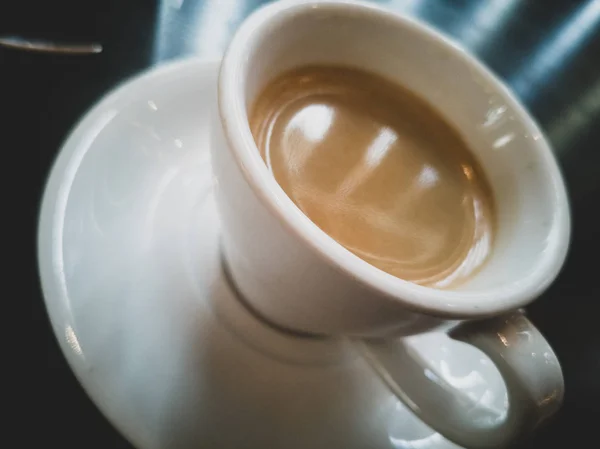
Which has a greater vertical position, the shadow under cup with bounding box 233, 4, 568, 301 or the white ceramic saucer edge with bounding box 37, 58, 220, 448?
the shadow under cup with bounding box 233, 4, 568, 301

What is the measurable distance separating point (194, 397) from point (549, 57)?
110 centimetres

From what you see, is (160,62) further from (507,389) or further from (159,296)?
(507,389)

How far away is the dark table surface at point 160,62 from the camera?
1.81 ft

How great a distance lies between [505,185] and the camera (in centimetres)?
62

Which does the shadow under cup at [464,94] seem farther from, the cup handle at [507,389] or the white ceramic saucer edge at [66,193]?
the white ceramic saucer edge at [66,193]

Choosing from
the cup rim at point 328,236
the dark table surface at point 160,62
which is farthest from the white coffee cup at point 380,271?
the dark table surface at point 160,62

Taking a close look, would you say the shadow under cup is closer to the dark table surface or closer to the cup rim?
the cup rim

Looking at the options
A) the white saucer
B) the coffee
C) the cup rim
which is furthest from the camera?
the coffee

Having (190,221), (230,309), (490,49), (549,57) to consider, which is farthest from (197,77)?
(549,57)

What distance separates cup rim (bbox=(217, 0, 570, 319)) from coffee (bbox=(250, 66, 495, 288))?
0.38ft

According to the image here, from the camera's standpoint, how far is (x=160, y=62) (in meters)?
0.81

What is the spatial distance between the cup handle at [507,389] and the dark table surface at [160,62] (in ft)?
0.31

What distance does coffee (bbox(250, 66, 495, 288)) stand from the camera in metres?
0.58

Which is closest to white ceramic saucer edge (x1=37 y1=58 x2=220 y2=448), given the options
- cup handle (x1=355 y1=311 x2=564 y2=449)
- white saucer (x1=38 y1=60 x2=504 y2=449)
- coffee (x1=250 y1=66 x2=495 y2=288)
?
white saucer (x1=38 y1=60 x2=504 y2=449)
